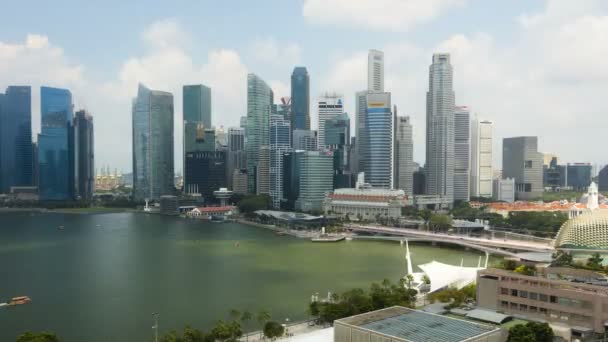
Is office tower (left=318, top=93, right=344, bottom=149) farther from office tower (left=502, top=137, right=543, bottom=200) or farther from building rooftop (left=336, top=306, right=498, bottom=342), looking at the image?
building rooftop (left=336, top=306, right=498, bottom=342)

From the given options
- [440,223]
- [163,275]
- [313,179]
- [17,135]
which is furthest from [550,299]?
[17,135]

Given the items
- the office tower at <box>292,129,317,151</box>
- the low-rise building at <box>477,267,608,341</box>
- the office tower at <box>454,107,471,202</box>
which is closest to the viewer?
the low-rise building at <box>477,267,608,341</box>

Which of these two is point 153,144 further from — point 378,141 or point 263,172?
point 378,141

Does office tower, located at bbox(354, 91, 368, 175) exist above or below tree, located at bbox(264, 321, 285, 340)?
above

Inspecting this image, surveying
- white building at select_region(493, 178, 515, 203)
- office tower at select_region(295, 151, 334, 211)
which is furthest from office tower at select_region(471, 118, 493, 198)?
office tower at select_region(295, 151, 334, 211)

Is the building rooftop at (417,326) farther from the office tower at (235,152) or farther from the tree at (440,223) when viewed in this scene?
the office tower at (235,152)

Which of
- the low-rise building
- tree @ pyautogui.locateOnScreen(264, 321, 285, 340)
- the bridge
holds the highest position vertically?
the low-rise building
